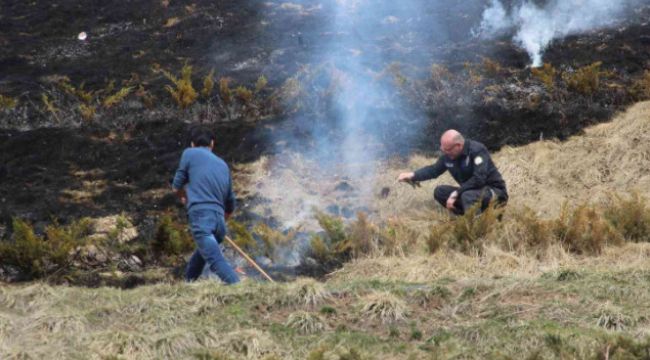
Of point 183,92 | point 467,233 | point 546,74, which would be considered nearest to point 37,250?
point 467,233

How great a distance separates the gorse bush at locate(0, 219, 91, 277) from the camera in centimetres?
855

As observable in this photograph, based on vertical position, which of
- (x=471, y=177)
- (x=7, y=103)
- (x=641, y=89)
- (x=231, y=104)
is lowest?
(x=7, y=103)

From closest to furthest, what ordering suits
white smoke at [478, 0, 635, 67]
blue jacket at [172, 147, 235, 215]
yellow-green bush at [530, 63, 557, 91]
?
blue jacket at [172, 147, 235, 215], yellow-green bush at [530, 63, 557, 91], white smoke at [478, 0, 635, 67]

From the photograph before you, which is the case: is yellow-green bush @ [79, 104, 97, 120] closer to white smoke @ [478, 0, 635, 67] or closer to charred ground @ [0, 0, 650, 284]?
charred ground @ [0, 0, 650, 284]

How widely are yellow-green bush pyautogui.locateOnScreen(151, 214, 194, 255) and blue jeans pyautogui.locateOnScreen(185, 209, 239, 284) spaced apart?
1.21m

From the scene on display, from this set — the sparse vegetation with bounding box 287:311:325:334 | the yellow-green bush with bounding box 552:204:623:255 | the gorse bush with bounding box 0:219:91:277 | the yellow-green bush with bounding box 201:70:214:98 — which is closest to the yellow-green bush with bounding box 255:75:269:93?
the yellow-green bush with bounding box 201:70:214:98

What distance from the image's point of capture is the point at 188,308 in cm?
702

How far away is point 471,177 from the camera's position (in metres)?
9.14

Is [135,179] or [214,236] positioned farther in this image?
[135,179]

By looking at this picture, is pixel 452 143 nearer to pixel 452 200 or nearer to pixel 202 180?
pixel 452 200

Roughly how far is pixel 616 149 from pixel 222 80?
5.13 m

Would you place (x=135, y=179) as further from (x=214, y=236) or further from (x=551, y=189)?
(x=551, y=189)

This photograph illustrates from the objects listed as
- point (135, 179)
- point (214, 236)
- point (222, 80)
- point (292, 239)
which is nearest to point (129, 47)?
point (222, 80)

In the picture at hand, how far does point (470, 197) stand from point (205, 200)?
Result: 2.74 meters
